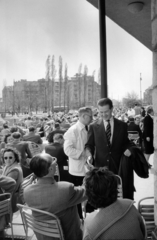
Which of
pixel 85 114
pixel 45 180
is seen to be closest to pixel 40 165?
pixel 45 180

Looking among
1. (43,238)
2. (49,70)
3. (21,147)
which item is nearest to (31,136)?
(21,147)

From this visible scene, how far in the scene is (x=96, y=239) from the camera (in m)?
Result: 1.42

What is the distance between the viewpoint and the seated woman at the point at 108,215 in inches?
55.8

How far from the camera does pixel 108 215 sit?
146 cm

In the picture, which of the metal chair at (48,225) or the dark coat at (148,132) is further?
the dark coat at (148,132)

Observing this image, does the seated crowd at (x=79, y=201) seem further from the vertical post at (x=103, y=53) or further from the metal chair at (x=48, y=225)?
the vertical post at (x=103, y=53)

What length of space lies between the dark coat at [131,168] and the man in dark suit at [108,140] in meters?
0.12

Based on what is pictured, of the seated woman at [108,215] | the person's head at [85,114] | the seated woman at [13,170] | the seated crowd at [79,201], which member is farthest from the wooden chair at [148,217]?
the seated woman at [13,170]

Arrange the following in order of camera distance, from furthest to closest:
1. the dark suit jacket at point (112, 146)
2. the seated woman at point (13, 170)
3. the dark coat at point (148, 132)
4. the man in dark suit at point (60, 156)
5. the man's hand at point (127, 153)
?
the dark coat at point (148, 132) < the man in dark suit at point (60, 156) < the seated woman at point (13, 170) < the dark suit jacket at point (112, 146) < the man's hand at point (127, 153)

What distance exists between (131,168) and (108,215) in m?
1.36

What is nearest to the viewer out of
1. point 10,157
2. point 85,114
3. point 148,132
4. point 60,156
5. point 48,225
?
point 48,225

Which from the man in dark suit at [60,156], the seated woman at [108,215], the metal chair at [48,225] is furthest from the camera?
the man in dark suit at [60,156]

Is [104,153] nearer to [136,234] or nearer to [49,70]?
[136,234]

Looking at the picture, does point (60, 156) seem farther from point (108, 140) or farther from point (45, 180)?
point (45, 180)
